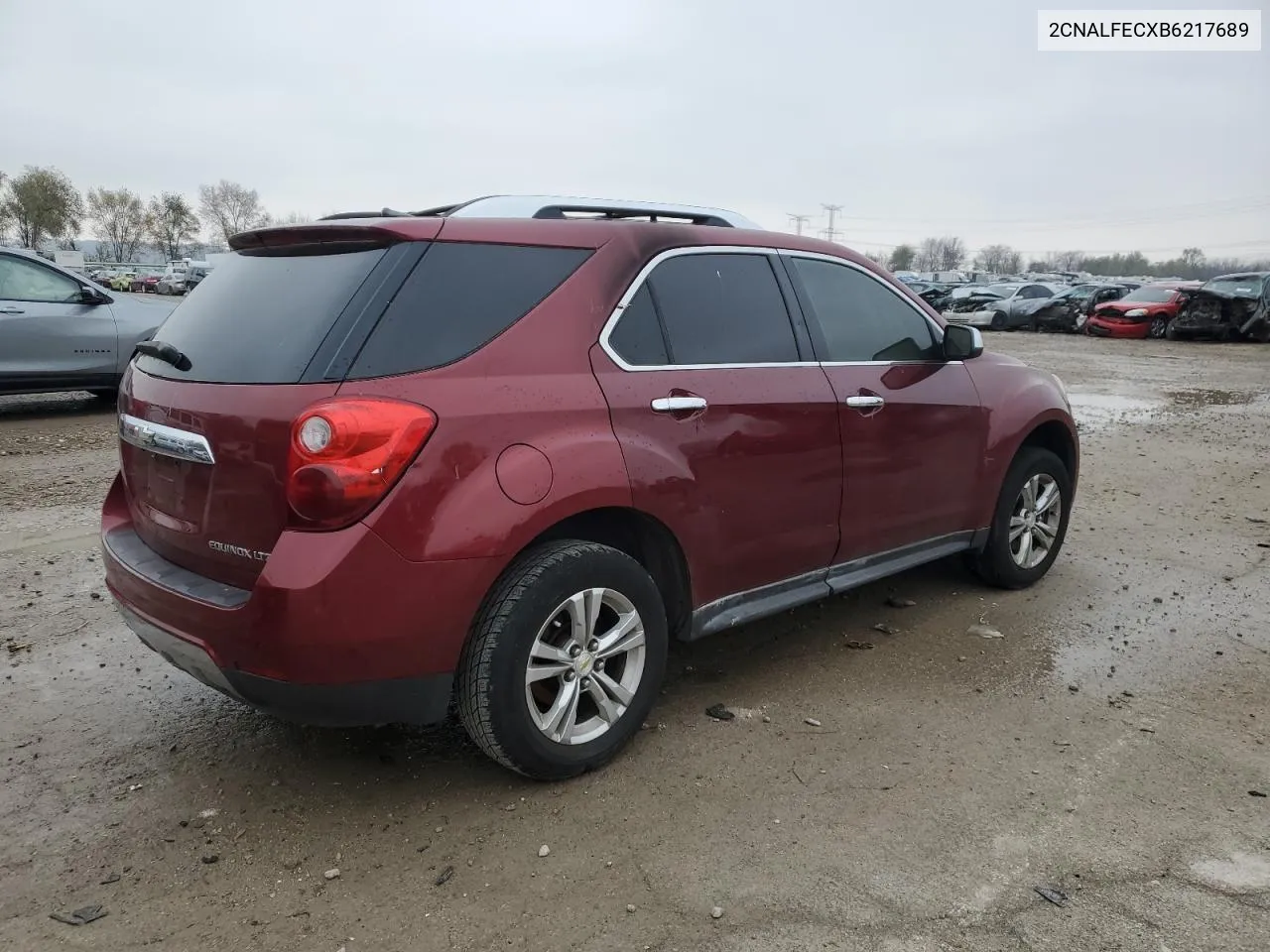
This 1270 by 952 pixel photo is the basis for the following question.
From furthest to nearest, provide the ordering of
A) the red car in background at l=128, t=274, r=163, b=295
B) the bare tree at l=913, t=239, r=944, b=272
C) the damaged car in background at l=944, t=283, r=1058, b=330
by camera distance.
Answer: the bare tree at l=913, t=239, r=944, b=272 < the red car in background at l=128, t=274, r=163, b=295 < the damaged car in background at l=944, t=283, r=1058, b=330

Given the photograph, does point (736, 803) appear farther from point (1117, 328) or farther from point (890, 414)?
point (1117, 328)

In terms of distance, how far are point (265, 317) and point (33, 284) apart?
8.29m

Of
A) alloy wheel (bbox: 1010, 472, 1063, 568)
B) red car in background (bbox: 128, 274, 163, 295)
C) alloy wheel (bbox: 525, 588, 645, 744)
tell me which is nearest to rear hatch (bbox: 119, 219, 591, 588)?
alloy wheel (bbox: 525, 588, 645, 744)

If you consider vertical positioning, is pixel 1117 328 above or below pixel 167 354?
below

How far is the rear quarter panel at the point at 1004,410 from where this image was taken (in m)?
4.51

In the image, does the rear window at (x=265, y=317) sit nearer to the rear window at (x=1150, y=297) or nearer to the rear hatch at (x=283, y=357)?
the rear hatch at (x=283, y=357)

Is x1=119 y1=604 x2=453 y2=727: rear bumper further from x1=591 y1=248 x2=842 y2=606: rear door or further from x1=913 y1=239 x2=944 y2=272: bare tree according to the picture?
x1=913 y1=239 x2=944 y2=272: bare tree

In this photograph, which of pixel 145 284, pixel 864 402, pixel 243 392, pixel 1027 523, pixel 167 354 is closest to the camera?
pixel 243 392

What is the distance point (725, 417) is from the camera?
328 cm

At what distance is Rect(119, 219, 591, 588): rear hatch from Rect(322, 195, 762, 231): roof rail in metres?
0.26

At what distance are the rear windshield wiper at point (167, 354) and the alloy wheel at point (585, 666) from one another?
1.38 metres

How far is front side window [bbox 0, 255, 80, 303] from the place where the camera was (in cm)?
927

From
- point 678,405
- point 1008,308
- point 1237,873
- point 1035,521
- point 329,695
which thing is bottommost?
point 1237,873

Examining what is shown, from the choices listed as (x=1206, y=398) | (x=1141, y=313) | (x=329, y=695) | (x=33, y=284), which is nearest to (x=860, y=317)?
(x=329, y=695)
